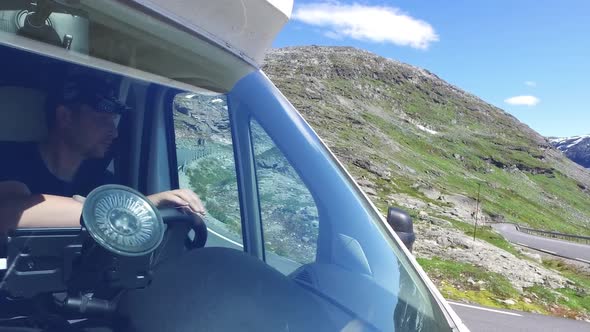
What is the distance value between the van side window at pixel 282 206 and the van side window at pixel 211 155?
88mm

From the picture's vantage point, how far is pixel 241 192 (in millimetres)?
1819

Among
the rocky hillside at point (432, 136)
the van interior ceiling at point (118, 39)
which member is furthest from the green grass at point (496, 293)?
the rocky hillside at point (432, 136)

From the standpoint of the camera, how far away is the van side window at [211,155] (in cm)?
162

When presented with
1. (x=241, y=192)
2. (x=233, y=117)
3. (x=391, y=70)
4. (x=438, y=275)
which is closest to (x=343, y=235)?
(x=241, y=192)

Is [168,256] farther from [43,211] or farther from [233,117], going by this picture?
[233,117]

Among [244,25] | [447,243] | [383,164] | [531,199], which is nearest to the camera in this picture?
[244,25]

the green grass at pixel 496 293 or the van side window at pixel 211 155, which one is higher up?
the van side window at pixel 211 155

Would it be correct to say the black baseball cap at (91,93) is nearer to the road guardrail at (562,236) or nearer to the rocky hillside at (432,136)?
the road guardrail at (562,236)

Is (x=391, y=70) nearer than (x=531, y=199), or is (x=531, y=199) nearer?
(x=531, y=199)

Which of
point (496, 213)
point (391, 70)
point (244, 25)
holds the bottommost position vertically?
point (496, 213)

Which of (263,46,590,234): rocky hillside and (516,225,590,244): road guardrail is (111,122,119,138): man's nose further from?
(263,46,590,234): rocky hillside

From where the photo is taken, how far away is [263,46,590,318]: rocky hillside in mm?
54069

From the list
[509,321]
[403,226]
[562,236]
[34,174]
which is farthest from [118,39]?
[562,236]

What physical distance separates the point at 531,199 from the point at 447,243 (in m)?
104
